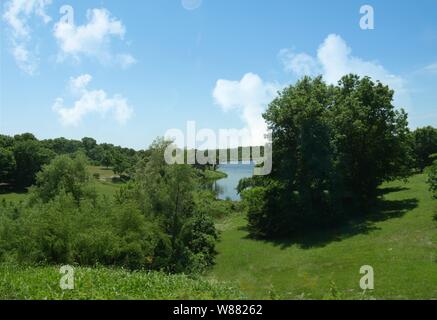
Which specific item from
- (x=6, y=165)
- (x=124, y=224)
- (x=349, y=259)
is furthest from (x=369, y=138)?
(x=6, y=165)

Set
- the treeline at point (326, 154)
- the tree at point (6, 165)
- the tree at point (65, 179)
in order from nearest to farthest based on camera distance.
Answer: the treeline at point (326, 154), the tree at point (65, 179), the tree at point (6, 165)

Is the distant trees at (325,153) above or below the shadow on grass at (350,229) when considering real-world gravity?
above

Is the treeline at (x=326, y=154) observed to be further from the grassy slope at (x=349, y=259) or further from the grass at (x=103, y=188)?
the grass at (x=103, y=188)

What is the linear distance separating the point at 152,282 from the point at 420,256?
61.0 ft

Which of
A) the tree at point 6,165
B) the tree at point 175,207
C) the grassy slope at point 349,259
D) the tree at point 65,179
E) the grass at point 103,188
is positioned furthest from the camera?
the tree at point 6,165

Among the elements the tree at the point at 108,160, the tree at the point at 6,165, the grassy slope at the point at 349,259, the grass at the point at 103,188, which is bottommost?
the grassy slope at the point at 349,259

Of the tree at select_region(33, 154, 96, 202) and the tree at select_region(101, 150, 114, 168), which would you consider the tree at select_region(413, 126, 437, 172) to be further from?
the tree at select_region(101, 150, 114, 168)

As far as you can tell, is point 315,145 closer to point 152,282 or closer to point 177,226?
point 177,226

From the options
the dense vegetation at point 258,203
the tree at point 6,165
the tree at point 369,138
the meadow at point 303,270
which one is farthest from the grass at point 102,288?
the tree at point 6,165

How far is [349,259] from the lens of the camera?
96.4ft

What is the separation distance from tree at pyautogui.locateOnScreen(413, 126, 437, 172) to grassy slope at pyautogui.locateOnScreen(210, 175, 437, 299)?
47.1 meters

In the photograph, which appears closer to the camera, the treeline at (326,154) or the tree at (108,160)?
the treeline at (326,154)

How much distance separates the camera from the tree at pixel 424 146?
8756cm

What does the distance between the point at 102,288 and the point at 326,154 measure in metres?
30.2
